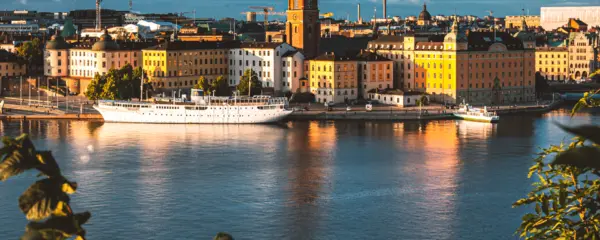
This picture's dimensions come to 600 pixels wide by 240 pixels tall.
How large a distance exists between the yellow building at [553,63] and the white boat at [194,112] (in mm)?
14810

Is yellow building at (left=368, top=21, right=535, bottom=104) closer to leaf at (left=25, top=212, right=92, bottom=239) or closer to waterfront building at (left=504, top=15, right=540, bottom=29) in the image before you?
leaf at (left=25, top=212, right=92, bottom=239)

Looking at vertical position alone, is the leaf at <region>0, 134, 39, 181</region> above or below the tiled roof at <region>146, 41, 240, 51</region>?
below

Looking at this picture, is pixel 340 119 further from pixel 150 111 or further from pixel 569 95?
pixel 569 95

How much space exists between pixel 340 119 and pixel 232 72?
6.21m

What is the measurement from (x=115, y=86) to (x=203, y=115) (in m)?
3.23

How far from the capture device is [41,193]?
2754mm

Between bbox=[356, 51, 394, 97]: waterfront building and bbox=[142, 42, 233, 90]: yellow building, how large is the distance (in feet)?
13.3

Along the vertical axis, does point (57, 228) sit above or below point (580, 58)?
below

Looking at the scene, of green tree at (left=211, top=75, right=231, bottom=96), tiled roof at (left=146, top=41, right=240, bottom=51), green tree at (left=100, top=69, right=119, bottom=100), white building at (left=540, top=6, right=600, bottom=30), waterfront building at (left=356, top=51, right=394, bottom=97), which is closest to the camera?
green tree at (left=100, top=69, right=119, bottom=100)

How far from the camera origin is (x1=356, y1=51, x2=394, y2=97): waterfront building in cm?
3128

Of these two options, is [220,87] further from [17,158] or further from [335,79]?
[17,158]

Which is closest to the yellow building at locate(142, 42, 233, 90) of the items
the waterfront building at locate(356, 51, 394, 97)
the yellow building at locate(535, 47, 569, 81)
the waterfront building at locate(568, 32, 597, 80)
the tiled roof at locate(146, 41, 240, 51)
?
the tiled roof at locate(146, 41, 240, 51)

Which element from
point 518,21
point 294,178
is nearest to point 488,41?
point 294,178

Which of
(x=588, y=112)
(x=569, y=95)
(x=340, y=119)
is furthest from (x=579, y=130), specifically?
(x=569, y=95)
